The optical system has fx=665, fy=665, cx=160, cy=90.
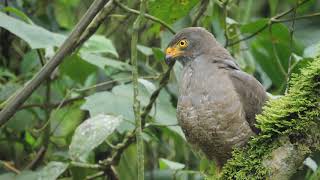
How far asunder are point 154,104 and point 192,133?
0.74 m

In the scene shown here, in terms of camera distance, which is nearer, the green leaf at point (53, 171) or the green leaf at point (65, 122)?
the green leaf at point (53, 171)

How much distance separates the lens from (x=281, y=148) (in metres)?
3.20

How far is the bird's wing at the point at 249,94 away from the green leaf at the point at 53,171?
1.20m

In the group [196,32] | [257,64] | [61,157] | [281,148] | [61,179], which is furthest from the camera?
[257,64]

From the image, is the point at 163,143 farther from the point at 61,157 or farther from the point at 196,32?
the point at 196,32

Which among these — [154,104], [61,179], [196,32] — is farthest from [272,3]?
[61,179]

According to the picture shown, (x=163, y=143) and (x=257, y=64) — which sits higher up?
(x=257, y=64)

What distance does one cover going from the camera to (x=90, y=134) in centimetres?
404

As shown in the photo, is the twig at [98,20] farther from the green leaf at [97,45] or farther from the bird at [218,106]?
the bird at [218,106]

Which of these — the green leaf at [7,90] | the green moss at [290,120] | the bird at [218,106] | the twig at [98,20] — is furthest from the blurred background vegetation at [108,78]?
the green moss at [290,120]

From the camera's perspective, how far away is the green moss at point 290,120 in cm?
318

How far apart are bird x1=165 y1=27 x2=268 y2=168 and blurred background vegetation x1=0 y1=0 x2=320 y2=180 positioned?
12.7 inches

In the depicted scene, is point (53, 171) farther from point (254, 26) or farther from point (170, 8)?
point (254, 26)

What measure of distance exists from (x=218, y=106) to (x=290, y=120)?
715 millimetres
